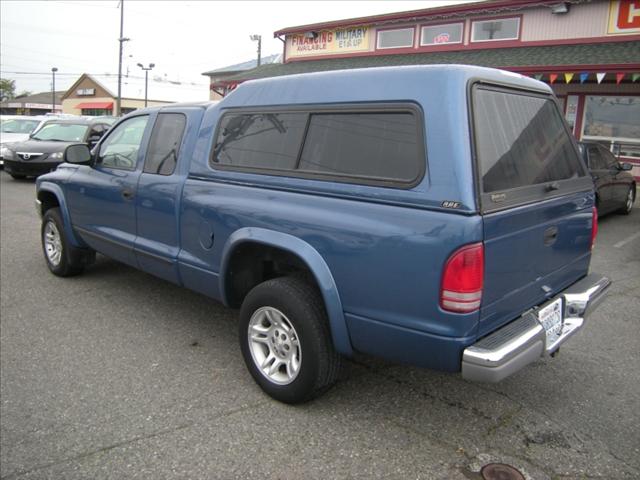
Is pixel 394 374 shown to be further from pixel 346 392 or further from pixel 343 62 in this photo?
pixel 343 62

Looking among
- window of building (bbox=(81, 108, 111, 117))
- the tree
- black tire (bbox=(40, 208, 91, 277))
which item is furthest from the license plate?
the tree

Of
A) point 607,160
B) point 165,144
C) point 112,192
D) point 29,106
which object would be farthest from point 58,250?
point 29,106

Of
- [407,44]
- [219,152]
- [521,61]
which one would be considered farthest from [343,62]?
[219,152]

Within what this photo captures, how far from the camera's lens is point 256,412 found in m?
3.19

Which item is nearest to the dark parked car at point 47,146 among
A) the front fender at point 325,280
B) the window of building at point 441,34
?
the window of building at point 441,34

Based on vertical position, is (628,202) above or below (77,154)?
below

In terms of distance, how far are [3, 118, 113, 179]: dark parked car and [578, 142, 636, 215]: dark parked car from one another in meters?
10.5

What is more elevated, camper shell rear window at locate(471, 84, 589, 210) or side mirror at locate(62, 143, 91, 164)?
camper shell rear window at locate(471, 84, 589, 210)

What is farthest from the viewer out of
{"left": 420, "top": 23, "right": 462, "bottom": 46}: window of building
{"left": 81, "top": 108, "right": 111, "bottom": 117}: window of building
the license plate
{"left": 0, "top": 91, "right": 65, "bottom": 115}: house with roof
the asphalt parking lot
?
{"left": 0, "top": 91, "right": 65, "bottom": 115}: house with roof

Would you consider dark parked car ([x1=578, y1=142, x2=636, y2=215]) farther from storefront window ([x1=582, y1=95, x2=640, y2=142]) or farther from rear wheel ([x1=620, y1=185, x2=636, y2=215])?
storefront window ([x1=582, y1=95, x2=640, y2=142])

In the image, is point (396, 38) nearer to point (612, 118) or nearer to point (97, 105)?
point (612, 118)

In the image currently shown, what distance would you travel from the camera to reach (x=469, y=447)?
285 cm

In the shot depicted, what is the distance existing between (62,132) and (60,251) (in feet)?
31.7

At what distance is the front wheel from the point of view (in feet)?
18.1
